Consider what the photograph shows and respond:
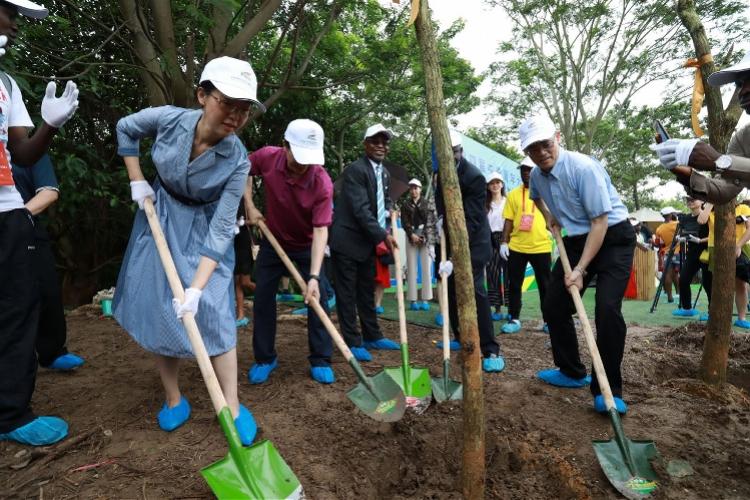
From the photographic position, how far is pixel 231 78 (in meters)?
2.29

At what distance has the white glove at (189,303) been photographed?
2.21 meters

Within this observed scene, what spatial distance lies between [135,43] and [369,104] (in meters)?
8.51

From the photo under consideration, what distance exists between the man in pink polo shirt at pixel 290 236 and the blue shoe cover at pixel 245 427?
855mm

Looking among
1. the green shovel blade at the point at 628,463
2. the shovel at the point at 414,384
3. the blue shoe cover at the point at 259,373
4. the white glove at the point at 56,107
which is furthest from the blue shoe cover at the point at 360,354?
the white glove at the point at 56,107

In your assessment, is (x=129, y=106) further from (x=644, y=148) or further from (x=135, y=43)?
(x=644, y=148)

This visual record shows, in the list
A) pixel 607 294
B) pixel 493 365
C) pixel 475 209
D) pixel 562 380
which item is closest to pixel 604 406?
pixel 562 380

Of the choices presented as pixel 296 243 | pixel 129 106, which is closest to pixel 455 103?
pixel 129 106

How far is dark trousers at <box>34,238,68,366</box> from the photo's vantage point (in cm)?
315

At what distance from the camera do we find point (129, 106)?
683cm

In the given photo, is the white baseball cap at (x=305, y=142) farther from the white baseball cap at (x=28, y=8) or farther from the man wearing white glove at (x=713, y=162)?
the man wearing white glove at (x=713, y=162)

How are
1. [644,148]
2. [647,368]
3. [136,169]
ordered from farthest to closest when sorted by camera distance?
[644,148]
[647,368]
[136,169]

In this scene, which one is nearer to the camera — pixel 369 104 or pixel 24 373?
pixel 24 373

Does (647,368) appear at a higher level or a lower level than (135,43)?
lower

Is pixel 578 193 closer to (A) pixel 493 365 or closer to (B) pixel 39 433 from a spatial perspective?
(A) pixel 493 365
